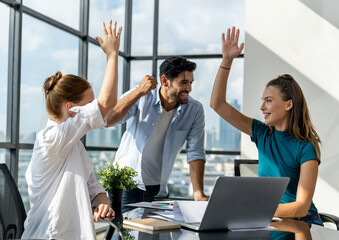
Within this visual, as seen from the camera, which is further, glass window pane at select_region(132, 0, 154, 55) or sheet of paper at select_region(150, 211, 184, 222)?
glass window pane at select_region(132, 0, 154, 55)

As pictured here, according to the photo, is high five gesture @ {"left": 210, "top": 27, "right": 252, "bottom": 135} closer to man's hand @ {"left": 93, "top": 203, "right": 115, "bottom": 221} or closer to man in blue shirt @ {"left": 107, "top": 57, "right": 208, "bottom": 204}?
man in blue shirt @ {"left": 107, "top": 57, "right": 208, "bottom": 204}

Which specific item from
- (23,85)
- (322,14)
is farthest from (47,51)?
(322,14)

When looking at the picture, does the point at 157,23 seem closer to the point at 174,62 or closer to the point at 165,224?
the point at 174,62

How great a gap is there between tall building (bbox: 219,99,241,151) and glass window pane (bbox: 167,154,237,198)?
128 millimetres

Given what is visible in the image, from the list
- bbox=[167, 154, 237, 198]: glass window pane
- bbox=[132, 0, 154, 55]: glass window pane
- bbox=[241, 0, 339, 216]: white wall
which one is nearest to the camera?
bbox=[241, 0, 339, 216]: white wall

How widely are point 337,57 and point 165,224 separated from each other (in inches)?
150

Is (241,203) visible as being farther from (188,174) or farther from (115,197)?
(188,174)

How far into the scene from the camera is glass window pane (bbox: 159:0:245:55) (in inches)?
231

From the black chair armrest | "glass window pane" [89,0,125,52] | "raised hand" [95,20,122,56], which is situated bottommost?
the black chair armrest

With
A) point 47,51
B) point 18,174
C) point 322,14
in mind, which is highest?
point 322,14

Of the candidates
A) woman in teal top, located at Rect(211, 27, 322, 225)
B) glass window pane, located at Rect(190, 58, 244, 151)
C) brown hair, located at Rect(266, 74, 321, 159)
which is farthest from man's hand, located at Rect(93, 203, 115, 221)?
glass window pane, located at Rect(190, 58, 244, 151)

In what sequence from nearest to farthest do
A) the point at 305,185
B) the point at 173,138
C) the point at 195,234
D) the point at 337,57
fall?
the point at 195,234
the point at 305,185
the point at 173,138
the point at 337,57

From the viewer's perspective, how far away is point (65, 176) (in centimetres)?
150

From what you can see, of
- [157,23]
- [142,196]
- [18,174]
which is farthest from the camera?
[157,23]
